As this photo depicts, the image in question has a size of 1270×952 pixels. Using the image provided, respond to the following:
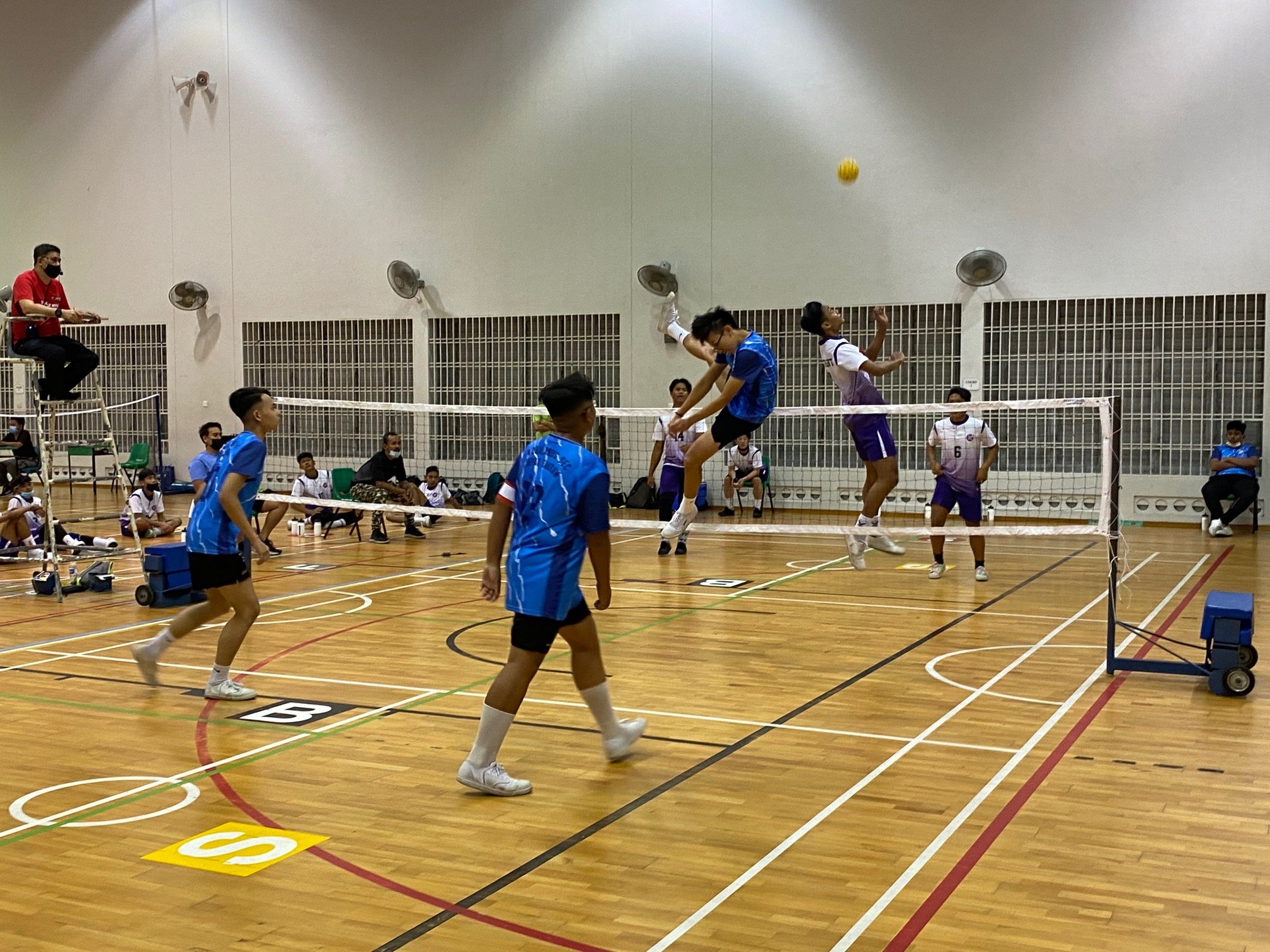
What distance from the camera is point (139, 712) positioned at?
7.26m

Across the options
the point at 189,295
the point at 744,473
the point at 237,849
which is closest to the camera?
the point at 237,849

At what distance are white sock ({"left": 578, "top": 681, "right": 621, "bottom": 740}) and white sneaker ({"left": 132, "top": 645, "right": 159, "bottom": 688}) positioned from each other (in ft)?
10.8

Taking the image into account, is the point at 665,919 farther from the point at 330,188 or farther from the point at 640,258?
the point at 330,188

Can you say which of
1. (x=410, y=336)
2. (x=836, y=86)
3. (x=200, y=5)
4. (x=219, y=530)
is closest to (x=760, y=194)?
(x=836, y=86)

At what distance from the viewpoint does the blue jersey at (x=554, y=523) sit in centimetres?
541

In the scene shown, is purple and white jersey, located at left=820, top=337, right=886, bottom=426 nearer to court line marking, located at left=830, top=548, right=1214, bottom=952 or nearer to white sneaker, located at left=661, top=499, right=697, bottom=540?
white sneaker, located at left=661, top=499, right=697, bottom=540

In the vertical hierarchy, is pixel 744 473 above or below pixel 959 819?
above

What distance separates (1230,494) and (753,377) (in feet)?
38.0

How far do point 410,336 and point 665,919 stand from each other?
19.8 metres

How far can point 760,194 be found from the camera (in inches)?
793

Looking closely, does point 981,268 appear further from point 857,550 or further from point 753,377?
point 753,377

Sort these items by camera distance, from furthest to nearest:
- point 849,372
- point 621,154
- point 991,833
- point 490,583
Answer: point 621,154, point 849,372, point 490,583, point 991,833

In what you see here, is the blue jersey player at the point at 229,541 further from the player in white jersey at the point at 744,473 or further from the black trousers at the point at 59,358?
the player in white jersey at the point at 744,473

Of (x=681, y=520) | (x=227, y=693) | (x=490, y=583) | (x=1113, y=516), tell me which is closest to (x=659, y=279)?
(x=681, y=520)
